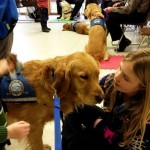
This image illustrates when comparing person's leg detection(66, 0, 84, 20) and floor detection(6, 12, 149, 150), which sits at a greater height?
person's leg detection(66, 0, 84, 20)

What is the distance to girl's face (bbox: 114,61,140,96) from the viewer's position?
147 centimetres

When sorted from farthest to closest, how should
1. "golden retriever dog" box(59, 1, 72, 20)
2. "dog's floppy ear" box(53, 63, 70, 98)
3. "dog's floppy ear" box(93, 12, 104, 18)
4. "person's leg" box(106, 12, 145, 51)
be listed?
"golden retriever dog" box(59, 1, 72, 20)
"dog's floppy ear" box(93, 12, 104, 18)
"person's leg" box(106, 12, 145, 51)
"dog's floppy ear" box(53, 63, 70, 98)

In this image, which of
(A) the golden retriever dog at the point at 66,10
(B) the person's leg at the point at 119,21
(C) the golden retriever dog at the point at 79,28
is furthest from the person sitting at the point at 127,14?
(A) the golden retriever dog at the point at 66,10

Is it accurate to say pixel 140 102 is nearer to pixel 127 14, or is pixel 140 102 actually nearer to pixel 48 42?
pixel 127 14

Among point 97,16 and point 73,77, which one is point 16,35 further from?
point 73,77

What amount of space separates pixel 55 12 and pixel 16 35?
3.90m

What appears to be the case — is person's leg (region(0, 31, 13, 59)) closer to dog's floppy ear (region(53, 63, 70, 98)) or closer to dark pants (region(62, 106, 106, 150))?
dog's floppy ear (region(53, 63, 70, 98))

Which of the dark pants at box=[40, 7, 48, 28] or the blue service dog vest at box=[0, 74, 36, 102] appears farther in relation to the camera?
the dark pants at box=[40, 7, 48, 28]

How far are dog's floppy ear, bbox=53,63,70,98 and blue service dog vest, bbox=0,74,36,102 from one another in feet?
0.61

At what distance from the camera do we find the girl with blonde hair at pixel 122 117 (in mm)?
1462

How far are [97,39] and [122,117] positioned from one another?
2.95m

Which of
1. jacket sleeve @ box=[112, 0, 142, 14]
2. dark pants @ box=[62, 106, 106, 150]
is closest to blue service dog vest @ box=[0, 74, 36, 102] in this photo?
dark pants @ box=[62, 106, 106, 150]

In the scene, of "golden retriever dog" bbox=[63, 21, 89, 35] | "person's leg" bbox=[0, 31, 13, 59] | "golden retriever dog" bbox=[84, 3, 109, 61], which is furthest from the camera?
"golden retriever dog" bbox=[63, 21, 89, 35]

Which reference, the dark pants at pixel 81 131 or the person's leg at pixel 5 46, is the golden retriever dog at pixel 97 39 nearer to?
the person's leg at pixel 5 46
